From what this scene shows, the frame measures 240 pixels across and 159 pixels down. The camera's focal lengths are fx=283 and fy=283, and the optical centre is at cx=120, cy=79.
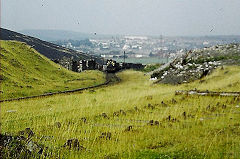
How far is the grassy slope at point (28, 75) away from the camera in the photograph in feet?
87.5

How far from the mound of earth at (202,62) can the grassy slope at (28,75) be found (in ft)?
37.2

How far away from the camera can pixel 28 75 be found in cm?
3106

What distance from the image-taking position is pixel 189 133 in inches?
387

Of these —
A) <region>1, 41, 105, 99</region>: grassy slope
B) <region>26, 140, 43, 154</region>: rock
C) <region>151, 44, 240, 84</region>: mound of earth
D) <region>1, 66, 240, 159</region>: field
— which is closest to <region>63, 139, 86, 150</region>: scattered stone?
<region>1, 66, 240, 159</region>: field

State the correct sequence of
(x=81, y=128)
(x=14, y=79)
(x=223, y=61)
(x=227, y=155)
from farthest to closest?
(x=223, y=61) < (x=14, y=79) < (x=81, y=128) < (x=227, y=155)

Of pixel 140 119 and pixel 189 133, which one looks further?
pixel 140 119

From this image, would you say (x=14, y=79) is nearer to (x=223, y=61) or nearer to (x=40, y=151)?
(x=40, y=151)

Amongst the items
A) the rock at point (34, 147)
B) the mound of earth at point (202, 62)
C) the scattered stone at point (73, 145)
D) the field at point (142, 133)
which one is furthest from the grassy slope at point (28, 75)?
the rock at point (34, 147)

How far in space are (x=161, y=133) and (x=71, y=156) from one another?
3.67 metres

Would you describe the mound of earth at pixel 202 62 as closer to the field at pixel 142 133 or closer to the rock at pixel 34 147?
the field at pixel 142 133

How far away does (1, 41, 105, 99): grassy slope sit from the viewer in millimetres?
26656

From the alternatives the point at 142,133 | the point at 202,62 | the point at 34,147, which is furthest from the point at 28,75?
the point at 34,147

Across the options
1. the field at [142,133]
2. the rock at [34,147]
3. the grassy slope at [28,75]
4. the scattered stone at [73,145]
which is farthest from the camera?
the grassy slope at [28,75]

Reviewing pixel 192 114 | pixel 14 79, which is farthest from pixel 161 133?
pixel 14 79
